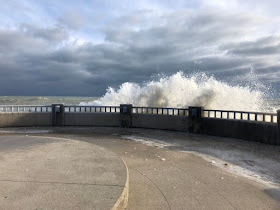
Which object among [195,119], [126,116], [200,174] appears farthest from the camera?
[126,116]

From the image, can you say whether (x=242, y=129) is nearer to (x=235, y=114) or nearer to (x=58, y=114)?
(x=235, y=114)

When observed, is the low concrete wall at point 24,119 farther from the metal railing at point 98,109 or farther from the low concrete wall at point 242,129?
the low concrete wall at point 242,129

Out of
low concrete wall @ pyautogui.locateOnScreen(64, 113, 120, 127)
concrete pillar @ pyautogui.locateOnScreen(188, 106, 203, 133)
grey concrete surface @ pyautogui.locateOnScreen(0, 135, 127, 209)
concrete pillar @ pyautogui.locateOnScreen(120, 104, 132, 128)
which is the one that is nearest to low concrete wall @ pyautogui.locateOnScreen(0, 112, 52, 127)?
low concrete wall @ pyautogui.locateOnScreen(64, 113, 120, 127)

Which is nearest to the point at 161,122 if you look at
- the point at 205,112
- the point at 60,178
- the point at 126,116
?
the point at 126,116

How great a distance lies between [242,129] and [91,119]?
7.79 meters

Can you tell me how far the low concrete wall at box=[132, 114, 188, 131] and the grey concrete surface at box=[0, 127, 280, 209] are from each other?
8.12ft

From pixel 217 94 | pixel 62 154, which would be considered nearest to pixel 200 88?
pixel 217 94

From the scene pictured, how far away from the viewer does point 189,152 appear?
274 inches

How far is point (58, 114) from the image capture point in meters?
12.6

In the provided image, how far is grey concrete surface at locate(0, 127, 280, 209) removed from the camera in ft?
11.9

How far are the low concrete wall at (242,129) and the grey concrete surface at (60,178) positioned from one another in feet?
20.1

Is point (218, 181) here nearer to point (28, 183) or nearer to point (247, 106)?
point (28, 183)

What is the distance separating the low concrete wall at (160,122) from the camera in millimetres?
10922

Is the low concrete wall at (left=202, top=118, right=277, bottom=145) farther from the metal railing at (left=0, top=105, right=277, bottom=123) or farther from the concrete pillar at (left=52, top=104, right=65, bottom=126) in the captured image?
the concrete pillar at (left=52, top=104, right=65, bottom=126)
